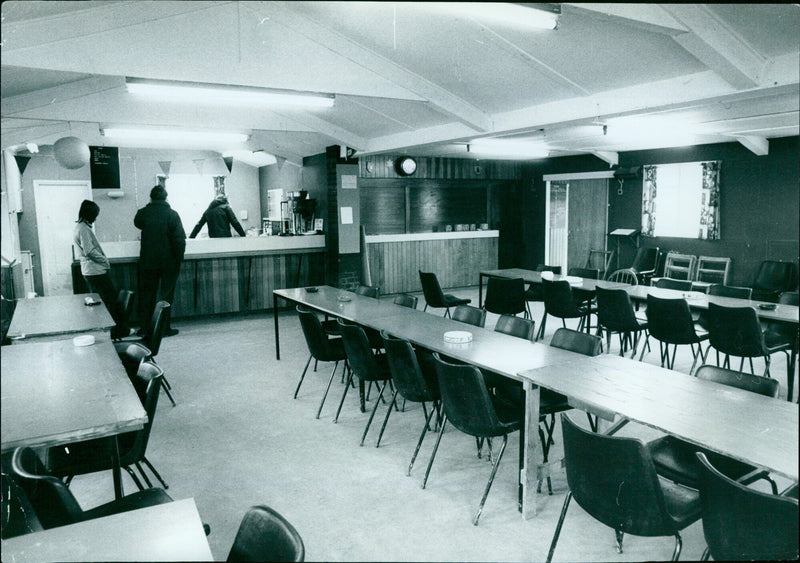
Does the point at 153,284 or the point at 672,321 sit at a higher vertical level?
the point at 153,284

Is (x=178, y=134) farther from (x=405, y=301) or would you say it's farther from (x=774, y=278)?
(x=774, y=278)

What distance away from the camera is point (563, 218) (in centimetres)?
1123

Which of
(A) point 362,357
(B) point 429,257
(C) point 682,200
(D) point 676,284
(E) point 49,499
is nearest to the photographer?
(E) point 49,499

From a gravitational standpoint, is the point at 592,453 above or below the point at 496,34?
below

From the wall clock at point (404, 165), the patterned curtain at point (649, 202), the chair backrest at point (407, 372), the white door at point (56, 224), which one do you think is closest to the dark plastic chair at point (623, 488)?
the chair backrest at point (407, 372)

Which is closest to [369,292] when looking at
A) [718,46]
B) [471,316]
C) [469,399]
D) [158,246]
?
[471,316]

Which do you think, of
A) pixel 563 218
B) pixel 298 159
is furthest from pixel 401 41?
pixel 563 218

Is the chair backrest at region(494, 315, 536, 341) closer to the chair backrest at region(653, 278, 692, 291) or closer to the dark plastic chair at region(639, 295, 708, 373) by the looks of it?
the dark plastic chair at region(639, 295, 708, 373)

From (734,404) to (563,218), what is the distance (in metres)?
9.13

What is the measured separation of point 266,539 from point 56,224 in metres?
11.7

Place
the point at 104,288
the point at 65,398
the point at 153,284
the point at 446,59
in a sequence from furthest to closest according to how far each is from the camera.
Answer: the point at 153,284
the point at 104,288
the point at 446,59
the point at 65,398

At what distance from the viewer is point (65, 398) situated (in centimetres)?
264

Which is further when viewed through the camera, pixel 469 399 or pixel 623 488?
pixel 469 399

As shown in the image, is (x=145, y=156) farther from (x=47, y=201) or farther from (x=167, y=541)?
(x=167, y=541)
